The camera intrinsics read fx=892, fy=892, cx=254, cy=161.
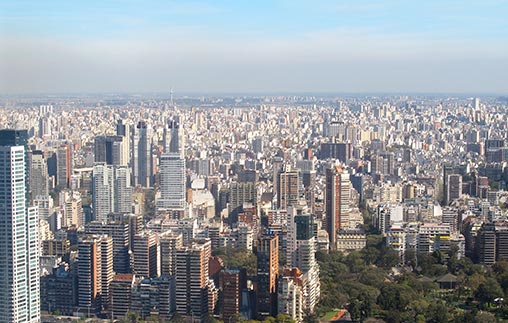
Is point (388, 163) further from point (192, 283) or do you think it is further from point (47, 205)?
point (192, 283)

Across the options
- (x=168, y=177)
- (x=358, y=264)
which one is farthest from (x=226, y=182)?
(x=358, y=264)

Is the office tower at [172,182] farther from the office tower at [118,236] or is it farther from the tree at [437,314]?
the tree at [437,314]

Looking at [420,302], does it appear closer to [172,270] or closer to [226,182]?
[172,270]

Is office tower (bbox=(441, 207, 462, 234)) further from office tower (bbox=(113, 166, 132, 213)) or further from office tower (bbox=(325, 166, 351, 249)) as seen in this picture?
office tower (bbox=(113, 166, 132, 213))

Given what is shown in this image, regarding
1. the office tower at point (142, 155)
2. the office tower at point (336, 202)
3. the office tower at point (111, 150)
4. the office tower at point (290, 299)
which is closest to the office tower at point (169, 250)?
the office tower at point (290, 299)

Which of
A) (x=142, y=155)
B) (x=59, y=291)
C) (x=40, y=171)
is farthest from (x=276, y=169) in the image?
(x=59, y=291)

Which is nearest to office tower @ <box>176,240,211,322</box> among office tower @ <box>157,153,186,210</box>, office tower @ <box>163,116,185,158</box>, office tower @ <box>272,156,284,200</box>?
office tower @ <box>157,153,186,210</box>
